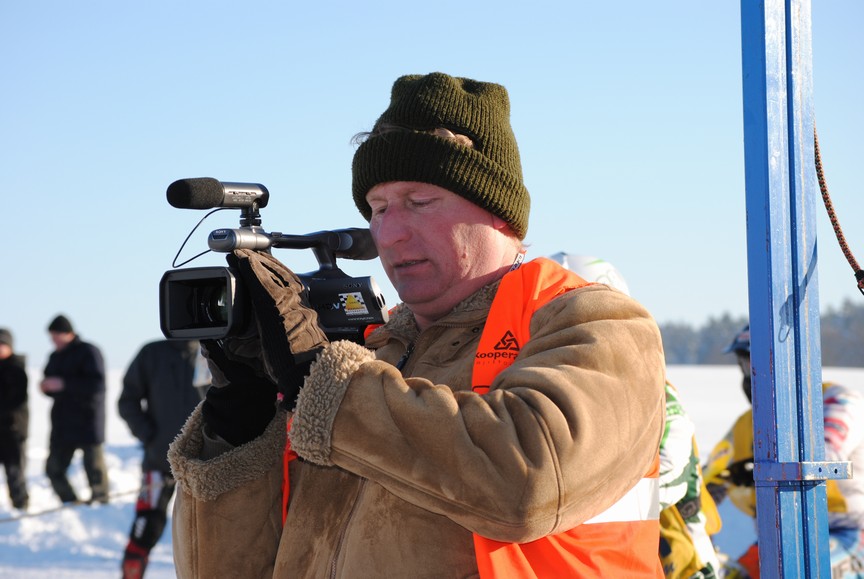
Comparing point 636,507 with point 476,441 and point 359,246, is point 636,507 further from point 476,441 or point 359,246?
point 359,246

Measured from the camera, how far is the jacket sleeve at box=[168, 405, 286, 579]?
2127 millimetres

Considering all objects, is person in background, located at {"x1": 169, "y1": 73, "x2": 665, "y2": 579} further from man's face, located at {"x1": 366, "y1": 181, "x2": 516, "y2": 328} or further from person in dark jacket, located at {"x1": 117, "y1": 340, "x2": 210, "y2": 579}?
person in dark jacket, located at {"x1": 117, "y1": 340, "x2": 210, "y2": 579}

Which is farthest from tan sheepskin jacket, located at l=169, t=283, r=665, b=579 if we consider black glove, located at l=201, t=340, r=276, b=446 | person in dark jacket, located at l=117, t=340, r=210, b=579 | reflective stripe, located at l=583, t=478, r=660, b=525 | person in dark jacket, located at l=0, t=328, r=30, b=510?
person in dark jacket, located at l=0, t=328, r=30, b=510

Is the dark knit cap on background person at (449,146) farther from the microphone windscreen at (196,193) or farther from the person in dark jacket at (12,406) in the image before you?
the person in dark jacket at (12,406)

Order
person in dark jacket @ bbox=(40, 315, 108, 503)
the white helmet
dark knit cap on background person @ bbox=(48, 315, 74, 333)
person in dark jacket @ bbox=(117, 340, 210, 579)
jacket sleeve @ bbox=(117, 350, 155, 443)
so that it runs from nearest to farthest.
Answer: the white helmet < person in dark jacket @ bbox=(117, 340, 210, 579) < jacket sleeve @ bbox=(117, 350, 155, 443) < person in dark jacket @ bbox=(40, 315, 108, 503) < dark knit cap on background person @ bbox=(48, 315, 74, 333)

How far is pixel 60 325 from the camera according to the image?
346 inches

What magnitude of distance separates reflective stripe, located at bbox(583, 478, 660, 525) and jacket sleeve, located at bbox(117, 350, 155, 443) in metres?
5.61

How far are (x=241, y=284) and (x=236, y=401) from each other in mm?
381

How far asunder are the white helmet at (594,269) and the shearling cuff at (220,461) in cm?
166

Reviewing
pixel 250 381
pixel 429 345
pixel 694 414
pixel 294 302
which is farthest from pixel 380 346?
pixel 694 414

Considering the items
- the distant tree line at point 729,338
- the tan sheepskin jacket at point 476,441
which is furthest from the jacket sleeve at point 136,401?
the distant tree line at point 729,338

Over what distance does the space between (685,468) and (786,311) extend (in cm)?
142

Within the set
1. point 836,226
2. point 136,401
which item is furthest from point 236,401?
point 136,401

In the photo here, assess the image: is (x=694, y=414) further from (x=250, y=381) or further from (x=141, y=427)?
(x=250, y=381)
